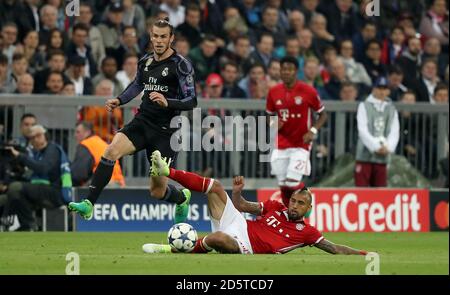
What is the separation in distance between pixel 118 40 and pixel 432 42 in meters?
6.62

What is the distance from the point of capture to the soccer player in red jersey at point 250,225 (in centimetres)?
1430

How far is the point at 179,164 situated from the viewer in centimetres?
2139

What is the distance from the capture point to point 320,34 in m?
25.1

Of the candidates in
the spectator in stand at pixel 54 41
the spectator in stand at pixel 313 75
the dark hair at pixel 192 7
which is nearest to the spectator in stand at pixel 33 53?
the spectator in stand at pixel 54 41

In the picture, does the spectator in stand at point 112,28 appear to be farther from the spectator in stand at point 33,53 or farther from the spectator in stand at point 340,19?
the spectator in stand at point 340,19

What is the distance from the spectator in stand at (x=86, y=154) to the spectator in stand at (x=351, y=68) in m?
5.50

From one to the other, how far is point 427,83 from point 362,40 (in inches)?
63.5

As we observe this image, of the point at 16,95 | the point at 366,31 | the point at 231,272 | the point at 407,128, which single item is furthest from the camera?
→ the point at 366,31

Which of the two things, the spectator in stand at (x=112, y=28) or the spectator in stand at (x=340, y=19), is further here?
the spectator in stand at (x=340, y=19)

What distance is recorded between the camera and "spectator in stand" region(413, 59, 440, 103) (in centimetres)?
2433

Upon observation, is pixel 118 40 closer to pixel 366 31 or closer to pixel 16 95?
pixel 16 95

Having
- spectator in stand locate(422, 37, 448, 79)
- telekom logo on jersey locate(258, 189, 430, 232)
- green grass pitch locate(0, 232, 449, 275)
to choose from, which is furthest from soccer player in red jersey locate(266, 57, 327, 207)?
spectator in stand locate(422, 37, 448, 79)

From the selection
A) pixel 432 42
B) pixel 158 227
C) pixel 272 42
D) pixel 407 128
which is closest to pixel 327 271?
pixel 158 227

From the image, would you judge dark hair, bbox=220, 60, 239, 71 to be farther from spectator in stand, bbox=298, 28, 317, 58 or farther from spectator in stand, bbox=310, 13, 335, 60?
spectator in stand, bbox=310, 13, 335, 60
